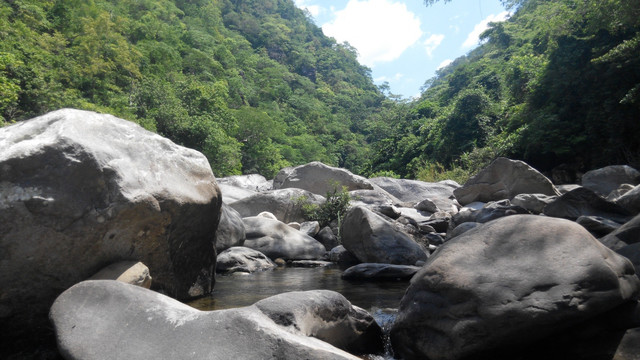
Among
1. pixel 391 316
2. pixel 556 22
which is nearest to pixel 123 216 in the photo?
pixel 391 316

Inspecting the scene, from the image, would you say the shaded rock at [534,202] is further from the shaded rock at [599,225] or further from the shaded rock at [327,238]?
the shaded rock at [327,238]

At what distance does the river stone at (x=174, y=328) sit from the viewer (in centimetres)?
267

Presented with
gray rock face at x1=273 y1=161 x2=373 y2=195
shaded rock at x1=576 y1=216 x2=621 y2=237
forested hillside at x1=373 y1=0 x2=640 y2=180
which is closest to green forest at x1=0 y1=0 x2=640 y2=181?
forested hillside at x1=373 y1=0 x2=640 y2=180

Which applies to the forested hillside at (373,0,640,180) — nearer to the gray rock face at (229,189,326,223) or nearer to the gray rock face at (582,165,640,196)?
the gray rock face at (582,165,640,196)

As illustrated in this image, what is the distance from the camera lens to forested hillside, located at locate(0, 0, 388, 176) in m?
24.4

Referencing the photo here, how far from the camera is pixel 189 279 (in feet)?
17.4

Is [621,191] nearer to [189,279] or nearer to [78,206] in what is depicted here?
[189,279]

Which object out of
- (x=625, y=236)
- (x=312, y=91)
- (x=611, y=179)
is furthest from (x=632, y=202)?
(x=312, y=91)

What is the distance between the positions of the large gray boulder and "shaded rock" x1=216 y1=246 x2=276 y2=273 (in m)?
3.60

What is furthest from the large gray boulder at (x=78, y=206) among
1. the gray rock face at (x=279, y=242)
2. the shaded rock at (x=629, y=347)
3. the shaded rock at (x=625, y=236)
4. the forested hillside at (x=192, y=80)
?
the forested hillside at (x=192, y=80)

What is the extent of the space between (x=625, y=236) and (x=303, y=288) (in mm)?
4066

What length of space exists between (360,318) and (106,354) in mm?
2097

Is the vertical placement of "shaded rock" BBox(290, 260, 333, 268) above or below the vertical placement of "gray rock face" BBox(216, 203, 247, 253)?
below

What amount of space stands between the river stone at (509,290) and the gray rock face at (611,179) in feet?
28.8
